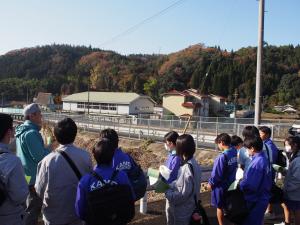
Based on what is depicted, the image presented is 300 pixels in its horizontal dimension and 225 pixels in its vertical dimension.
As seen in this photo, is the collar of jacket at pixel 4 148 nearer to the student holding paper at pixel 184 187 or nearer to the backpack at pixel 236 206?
the student holding paper at pixel 184 187

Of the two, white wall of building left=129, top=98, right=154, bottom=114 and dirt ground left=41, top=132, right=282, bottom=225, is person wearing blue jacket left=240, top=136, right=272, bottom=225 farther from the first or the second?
white wall of building left=129, top=98, right=154, bottom=114

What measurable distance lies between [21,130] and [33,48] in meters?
186

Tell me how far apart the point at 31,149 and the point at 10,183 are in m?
1.17

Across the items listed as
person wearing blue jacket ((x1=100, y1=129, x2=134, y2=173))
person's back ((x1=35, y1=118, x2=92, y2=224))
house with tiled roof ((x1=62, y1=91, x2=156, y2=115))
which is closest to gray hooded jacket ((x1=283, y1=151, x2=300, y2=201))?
person wearing blue jacket ((x1=100, y1=129, x2=134, y2=173))

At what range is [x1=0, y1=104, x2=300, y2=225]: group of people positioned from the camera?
3.28 metres

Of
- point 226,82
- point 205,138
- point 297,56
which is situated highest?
point 297,56

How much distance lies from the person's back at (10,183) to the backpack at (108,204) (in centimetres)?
61

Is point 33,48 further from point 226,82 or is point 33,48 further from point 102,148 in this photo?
point 102,148

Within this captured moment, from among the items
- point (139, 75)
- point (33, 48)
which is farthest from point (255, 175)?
point (33, 48)

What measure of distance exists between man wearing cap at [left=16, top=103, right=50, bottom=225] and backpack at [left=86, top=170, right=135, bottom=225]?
4.25 feet

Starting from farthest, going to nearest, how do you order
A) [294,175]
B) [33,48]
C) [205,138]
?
[33,48]
[205,138]
[294,175]

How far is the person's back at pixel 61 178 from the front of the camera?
3609 mm

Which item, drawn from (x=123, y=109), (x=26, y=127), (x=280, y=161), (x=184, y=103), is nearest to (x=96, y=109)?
(x=123, y=109)

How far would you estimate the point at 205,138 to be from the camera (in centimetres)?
2438
